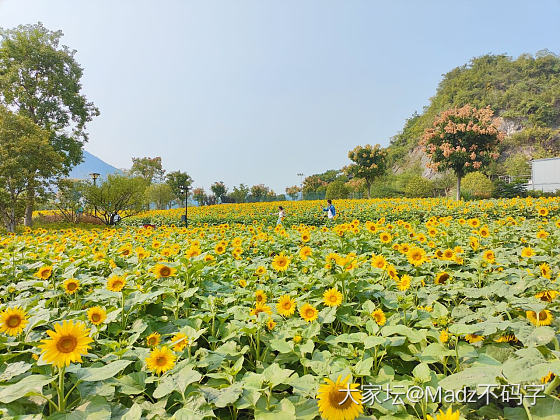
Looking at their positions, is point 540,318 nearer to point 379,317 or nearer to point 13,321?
point 379,317

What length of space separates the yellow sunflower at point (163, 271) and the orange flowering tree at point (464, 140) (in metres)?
17.2

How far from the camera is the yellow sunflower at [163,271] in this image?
77.7 inches

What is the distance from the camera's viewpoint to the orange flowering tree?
16125mm

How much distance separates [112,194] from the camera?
1650 cm

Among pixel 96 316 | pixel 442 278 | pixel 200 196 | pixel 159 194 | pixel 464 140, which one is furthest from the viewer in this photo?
pixel 200 196

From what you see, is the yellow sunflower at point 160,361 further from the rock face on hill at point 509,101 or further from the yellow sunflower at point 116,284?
the rock face on hill at point 509,101

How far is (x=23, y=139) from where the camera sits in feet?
38.3

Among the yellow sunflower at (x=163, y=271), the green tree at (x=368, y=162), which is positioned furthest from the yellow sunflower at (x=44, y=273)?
the green tree at (x=368, y=162)

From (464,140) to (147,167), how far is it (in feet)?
158

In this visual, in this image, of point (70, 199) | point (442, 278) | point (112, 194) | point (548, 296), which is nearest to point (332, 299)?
point (442, 278)

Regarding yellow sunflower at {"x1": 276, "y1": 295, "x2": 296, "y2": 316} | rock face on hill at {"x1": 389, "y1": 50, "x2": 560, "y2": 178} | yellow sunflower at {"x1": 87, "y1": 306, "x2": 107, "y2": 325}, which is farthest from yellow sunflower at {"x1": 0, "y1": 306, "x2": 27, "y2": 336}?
rock face on hill at {"x1": 389, "y1": 50, "x2": 560, "y2": 178}

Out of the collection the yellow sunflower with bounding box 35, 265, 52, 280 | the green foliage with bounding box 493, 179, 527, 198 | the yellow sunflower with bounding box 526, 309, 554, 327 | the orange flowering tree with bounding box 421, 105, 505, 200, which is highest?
the orange flowering tree with bounding box 421, 105, 505, 200

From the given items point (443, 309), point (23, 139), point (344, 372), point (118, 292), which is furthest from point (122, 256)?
point (23, 139)

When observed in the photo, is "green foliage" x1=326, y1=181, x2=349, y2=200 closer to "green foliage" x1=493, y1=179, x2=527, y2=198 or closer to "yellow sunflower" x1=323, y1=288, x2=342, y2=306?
"green foliage" x1=493, y1=179, x2=527, y2=198
